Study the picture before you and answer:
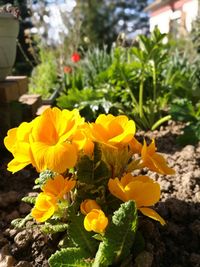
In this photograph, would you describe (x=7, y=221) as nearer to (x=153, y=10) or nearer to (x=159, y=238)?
(x=159, y=238)

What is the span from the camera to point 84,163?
1486 mm

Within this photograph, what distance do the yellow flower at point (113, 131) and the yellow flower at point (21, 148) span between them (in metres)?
0.23

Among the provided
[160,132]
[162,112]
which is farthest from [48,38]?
[160,132]

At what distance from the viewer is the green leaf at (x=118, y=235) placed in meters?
1.32

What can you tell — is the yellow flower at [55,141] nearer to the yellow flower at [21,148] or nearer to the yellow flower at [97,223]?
the yellow flower at [21,148]

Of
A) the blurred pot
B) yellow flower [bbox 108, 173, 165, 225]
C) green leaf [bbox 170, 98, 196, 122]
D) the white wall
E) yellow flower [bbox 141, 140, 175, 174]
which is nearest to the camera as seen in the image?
yellow flower [bbox 108, 173, 165, 225]

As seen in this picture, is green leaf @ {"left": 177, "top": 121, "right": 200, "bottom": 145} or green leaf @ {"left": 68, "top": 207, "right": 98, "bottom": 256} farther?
green leaf @ {"left": 177, "top": 121, "right": 200, "bottom": 145}

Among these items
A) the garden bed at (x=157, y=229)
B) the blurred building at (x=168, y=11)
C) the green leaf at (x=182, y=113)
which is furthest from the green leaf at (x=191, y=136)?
the blurred building at (x=168, y=11)

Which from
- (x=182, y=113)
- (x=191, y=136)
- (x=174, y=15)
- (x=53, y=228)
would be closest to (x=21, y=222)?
(x=53, y=228)

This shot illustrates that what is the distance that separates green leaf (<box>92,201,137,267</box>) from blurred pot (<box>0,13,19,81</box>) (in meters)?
1.82

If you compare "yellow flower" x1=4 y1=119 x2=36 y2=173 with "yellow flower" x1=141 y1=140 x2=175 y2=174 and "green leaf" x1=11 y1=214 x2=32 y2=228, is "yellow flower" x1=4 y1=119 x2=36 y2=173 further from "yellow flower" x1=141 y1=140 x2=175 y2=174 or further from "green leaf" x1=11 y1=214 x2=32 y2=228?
"yellow flower" x1=141 y1=140 x2=175 y2=174

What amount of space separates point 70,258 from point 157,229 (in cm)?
43

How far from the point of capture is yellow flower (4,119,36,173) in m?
1.42

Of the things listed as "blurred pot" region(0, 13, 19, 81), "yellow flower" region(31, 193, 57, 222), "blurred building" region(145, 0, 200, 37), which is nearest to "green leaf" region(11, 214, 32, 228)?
"yellow flower" region(31, 193, 57, 222)
